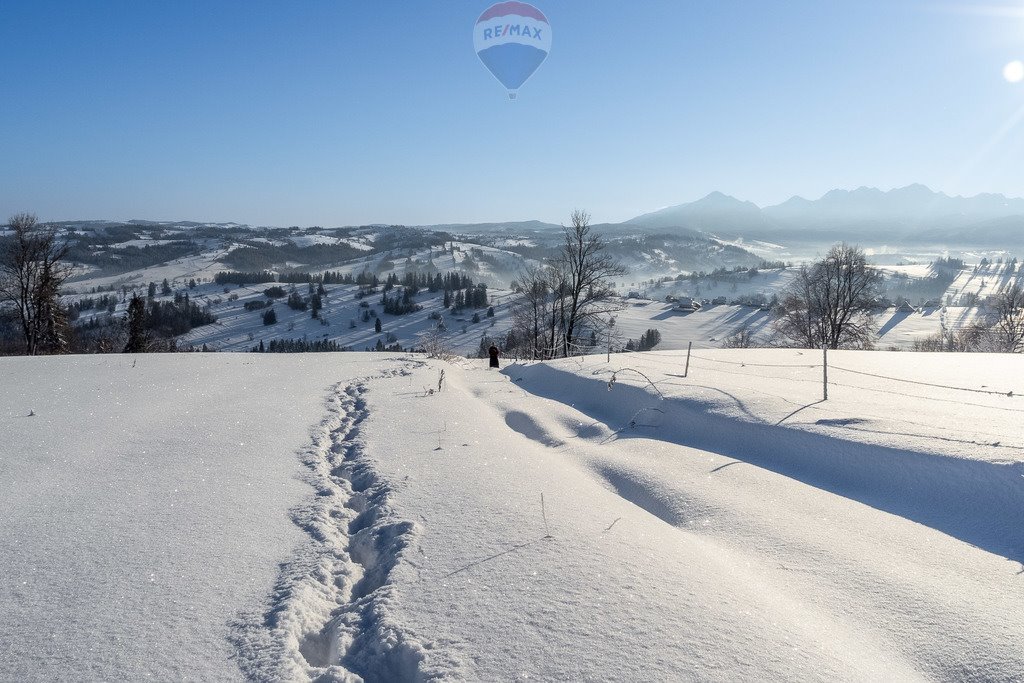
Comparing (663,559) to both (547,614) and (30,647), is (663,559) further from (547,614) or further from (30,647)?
(30,647)

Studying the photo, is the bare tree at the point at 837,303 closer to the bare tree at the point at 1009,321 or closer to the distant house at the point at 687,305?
the bare tree at the point at 1009,321

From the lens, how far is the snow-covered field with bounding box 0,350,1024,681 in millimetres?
2391

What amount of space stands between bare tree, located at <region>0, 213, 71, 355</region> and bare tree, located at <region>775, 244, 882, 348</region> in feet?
146

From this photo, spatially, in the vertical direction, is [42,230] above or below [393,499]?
above

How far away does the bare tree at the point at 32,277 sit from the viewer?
25.1 m

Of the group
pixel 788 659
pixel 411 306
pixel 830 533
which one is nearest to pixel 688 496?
pixel 830 533

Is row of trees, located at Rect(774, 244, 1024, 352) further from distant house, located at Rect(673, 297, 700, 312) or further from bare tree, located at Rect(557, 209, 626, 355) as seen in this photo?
distant house, located at Rect(673, 297, 700, 312)

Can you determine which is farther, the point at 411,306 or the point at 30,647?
the point at 411,306

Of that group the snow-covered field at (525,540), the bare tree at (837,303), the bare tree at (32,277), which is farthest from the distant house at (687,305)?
the snow-covered field at (525,540)

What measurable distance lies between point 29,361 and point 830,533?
14504mm

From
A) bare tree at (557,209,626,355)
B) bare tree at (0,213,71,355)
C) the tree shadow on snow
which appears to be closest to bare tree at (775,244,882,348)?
bare tree at (557,209,626,355)

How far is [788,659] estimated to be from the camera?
2.29 meters

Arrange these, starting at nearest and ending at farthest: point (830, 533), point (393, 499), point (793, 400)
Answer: point (830, 533) → point (393, 499) → point (793, 400)

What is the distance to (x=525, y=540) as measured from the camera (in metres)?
3.45
